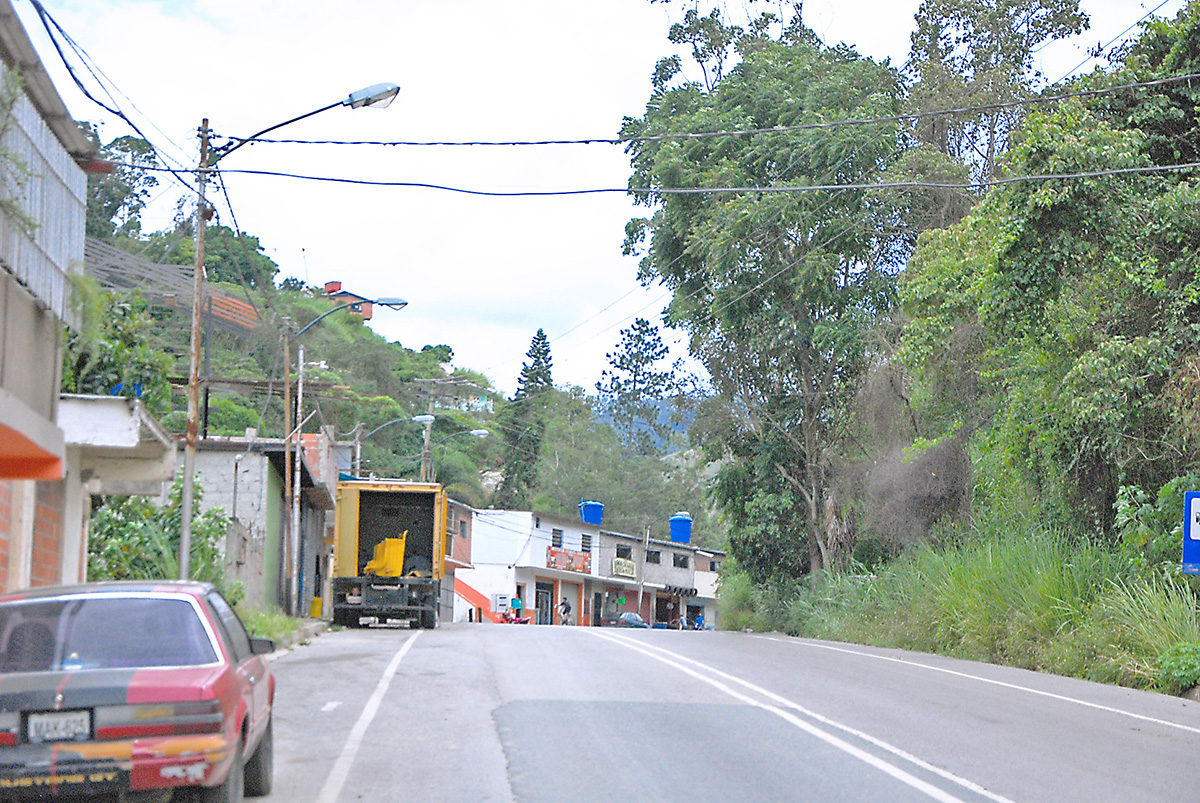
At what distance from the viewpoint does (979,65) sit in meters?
33.1

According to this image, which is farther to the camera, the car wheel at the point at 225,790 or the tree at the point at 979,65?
the tree at the point at 979,65

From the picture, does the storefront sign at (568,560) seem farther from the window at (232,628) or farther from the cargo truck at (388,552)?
the window at (232,628)

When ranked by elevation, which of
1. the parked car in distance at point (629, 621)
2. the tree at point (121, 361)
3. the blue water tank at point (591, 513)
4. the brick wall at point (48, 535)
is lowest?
the parked car in distance at point (629, 621)

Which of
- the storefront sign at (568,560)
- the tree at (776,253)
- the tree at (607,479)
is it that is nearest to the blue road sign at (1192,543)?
the tree at (776,253)

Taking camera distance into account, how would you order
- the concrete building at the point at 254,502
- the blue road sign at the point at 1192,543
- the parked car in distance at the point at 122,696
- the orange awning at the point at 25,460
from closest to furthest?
the parked car in distance at the point at 122,696
the orange awning at the point at 25,460
the blue road sign at the point at 1192,543
the concrete building at the point at 254,502

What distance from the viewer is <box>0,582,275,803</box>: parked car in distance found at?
6.39 m

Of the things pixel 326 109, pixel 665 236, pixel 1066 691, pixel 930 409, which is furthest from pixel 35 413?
pixel 665 236

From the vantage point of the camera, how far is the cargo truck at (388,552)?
2988 centimetres

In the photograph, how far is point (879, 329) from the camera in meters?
30.4

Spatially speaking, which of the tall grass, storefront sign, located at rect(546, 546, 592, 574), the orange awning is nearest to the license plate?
the orange awning

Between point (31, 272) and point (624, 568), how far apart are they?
210 feet

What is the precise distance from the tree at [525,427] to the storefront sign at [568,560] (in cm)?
1263

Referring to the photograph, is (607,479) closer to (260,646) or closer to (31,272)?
(31,272)

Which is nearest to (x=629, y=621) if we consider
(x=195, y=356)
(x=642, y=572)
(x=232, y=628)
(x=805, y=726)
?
(x=642, y=572)
